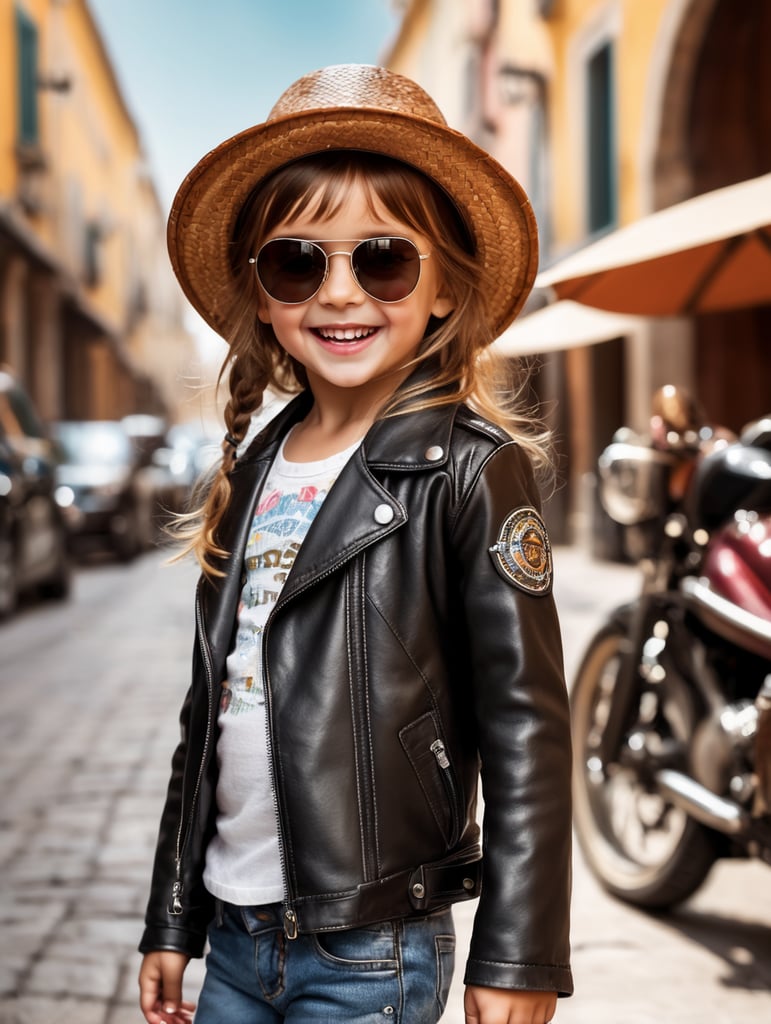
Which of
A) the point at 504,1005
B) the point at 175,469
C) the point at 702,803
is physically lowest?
the point at 175,469

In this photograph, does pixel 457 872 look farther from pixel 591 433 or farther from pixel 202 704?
pixel 591 433

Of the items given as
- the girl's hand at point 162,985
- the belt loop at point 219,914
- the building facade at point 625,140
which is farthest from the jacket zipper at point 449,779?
the building facade at point 625,140

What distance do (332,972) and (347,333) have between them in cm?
84

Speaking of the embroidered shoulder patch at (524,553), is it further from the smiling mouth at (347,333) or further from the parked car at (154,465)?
the parked car at (154,465)

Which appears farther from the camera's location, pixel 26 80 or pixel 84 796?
pixel 26 80

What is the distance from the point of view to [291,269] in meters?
1.89

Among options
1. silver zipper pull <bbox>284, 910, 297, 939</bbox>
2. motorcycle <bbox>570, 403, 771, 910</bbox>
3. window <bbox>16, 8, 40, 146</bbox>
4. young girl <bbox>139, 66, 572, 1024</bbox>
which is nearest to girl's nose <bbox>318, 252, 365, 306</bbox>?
young girl <bbox>139, 66, 572, 1024</bbox>

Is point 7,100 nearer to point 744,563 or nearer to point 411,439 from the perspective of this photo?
point 744,563

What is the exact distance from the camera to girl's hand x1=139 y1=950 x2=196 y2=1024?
1.93 m

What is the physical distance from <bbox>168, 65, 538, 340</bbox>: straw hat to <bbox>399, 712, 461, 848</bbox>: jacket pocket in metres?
0.69

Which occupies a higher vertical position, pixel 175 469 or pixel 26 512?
Result: pixel 26 512

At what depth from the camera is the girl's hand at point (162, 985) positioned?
1929 millimetres

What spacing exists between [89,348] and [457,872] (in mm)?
33113

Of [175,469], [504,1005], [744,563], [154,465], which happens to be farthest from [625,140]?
[504,1005]
